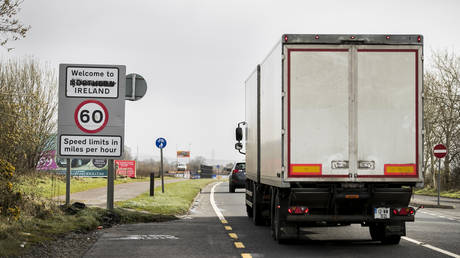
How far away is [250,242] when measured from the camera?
1134 centimetres

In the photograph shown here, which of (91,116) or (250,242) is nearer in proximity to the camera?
(250,242)

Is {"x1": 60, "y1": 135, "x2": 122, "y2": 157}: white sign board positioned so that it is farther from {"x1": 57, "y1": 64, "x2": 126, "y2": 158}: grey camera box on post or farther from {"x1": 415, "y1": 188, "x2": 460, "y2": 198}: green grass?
{"x1": 415, "y1": 188, "x2": 460, "y2": 198}: green grass

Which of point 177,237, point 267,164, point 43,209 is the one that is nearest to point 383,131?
point 267,164

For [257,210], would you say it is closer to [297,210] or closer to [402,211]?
[297,210]

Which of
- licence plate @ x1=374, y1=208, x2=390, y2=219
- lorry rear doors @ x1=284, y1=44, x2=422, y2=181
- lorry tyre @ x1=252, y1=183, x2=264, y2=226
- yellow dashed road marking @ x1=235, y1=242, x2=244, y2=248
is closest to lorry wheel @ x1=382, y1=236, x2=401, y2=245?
licence plate @ x1=374, y1=208, x2=390, y2=219

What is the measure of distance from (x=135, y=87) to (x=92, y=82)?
1.14m

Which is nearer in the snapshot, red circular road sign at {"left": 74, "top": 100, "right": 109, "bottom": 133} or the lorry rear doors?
the lorry rear doors

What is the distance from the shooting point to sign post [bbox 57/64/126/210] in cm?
1501

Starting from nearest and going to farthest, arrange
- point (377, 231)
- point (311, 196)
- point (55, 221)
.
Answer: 1. point (311, 196)
2. point (377, 231)
3. point (55, 221)

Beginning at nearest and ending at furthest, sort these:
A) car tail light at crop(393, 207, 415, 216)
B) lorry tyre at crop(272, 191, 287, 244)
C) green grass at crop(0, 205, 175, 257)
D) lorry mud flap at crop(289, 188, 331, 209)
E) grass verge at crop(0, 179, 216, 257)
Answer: green grass at crop(0, 205, 175, 257) < grass verge at crop(0, 179, 216, 257) < lorry mud flap at crop(289, 188, 331, 209) < car tail light at crop(393, 207, 415, 216) < lorry tyre at crop(272, 191, 287, 244)

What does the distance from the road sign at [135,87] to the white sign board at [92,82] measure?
590 millimetres

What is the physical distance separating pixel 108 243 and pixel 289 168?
11.7 ft

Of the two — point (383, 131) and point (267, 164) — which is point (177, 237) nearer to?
→ point (267, 164)

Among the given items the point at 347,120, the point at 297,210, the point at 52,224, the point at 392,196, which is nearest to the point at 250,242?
the point at 297,210
